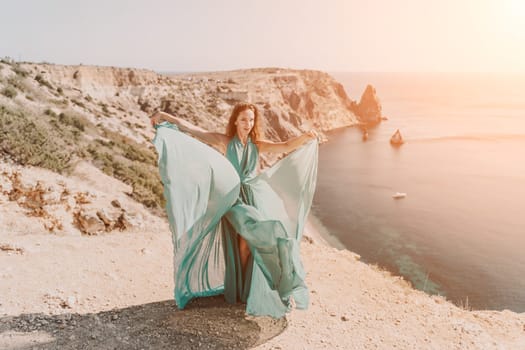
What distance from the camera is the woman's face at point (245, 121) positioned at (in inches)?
188

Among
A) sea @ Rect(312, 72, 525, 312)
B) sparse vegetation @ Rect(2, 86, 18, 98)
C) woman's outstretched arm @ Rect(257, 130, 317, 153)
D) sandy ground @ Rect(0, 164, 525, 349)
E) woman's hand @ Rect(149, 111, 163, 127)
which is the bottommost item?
sea @ Rect(312, 72, 525, 312)

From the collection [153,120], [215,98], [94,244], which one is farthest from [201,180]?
[215,98]

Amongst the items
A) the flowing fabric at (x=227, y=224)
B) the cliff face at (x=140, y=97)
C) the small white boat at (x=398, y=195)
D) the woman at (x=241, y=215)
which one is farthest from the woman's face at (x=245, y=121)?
the small white boat at (x=398, y=195)

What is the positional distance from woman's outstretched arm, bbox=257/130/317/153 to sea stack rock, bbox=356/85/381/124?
9442cm

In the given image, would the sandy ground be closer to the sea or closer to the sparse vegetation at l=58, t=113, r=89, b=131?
the sparse vegetation at l=58, t=113, r=89, b=131

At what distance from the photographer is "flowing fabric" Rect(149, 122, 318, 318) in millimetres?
4320

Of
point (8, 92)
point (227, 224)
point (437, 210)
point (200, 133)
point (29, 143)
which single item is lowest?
point (437, 210)

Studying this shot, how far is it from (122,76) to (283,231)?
43.2 metres

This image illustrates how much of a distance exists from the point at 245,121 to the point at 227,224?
4.12 feet

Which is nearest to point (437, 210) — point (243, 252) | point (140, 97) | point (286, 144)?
point (140, 97)

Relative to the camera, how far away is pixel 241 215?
4512mm

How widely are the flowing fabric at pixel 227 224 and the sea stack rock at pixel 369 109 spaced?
95.0 meters

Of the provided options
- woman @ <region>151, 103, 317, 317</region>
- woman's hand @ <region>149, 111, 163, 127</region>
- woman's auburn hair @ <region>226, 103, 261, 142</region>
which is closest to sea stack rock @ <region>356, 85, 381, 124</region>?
woman @ <region>151, 103, 317, 317</region>

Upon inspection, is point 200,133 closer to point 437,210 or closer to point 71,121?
point 71,121
